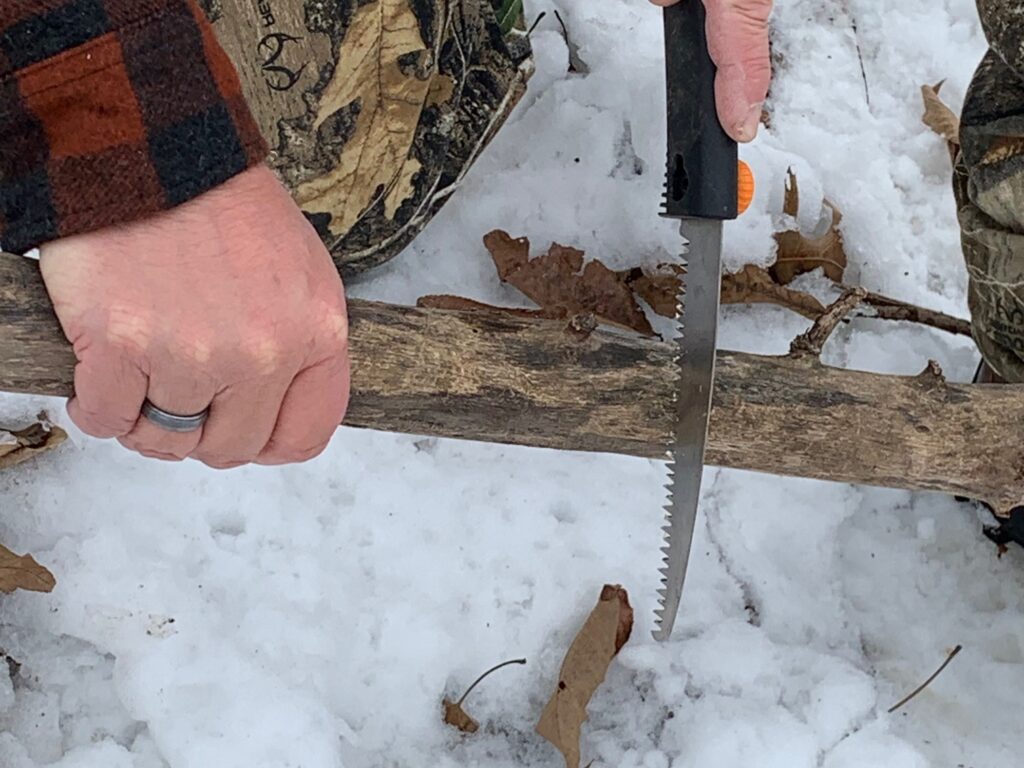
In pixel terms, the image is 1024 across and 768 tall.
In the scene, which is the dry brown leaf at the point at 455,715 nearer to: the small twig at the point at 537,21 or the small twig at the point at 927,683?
the small twig at the point at 927,683

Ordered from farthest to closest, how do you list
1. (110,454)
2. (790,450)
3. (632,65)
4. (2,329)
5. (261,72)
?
(632,65) → (110,454) → (261,72) → (790,450) → (2,329)

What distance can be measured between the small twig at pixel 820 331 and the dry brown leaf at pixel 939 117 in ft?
3.00

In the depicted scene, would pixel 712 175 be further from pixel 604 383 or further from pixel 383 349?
pixel 383 349

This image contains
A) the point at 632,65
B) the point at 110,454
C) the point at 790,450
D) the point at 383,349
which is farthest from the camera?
the point at 632,65

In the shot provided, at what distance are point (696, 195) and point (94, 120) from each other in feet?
1.93

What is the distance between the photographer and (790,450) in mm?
1167

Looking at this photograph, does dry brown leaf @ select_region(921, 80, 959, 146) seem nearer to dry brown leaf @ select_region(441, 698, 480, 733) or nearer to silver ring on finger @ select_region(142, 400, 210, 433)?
dry brown leaf @ select_region(441, 698, 480, 733)

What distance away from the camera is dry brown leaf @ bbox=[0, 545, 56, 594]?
140 centimetres

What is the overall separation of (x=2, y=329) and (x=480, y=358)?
0.47m

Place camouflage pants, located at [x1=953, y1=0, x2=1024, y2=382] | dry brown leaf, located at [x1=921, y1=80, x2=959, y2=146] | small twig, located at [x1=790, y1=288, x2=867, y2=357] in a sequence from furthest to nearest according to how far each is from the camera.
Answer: dry brown leaf, located at [x1=921, y1=80, x2=959, y2=146] → camouflage pants, located at [x1=953, y1=0, x2=1024, y2=382] → small twig, located at [x1=790, y1=288, x2=867, y2=357]

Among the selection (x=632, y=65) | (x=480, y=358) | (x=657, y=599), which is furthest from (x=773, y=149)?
(x=480, y=358)

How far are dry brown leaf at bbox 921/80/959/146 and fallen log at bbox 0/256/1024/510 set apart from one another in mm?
860

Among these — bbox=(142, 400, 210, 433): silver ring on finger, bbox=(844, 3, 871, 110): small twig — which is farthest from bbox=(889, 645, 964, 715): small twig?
bbox=(142, 400, 210, 433): silver ring on finger

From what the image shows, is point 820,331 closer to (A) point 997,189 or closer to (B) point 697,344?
(B) point 697,344
